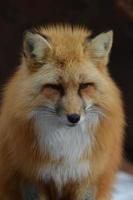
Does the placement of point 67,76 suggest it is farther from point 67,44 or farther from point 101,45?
point 101,45

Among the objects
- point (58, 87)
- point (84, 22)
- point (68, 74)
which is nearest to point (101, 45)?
point (68, 74)

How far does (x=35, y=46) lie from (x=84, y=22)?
3.48 meters

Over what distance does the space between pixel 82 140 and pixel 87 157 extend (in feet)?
0.52

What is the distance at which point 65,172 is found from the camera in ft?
18.1

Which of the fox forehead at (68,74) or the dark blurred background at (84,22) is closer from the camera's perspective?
the fox forehead at (68,74)

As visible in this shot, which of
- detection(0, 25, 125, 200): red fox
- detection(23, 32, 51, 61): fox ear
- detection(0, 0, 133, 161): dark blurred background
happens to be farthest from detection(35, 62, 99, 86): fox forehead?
detection(0, 0, 133, 161): dark blurred background

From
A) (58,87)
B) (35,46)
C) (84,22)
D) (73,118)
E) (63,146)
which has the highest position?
(84,22)

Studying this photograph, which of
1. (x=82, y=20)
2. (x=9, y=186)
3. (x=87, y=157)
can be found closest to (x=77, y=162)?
(x=87, y=157)

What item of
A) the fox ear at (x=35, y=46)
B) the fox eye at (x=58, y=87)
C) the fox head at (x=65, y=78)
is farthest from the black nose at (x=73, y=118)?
the fox ear at (x=35, y=46)

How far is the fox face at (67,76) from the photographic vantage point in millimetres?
5121

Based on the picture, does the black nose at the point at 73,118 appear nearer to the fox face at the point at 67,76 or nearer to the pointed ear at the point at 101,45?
the fox face at the point at 67,76

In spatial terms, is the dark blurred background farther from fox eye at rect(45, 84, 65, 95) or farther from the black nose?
the black nose

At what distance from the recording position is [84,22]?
8.62 meters

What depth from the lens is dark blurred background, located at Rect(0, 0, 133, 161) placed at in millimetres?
8430
